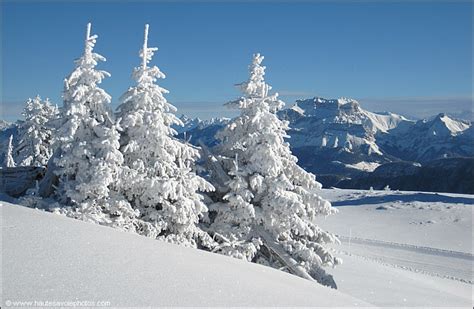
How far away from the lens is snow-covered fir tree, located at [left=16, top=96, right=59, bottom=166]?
2905 cm

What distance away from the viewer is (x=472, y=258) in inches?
1364

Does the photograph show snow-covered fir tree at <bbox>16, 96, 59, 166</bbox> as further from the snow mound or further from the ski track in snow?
the ski track in snow

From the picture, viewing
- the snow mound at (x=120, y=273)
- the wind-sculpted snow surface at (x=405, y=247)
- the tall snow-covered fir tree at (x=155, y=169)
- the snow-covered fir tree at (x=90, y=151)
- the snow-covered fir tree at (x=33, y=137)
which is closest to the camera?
the snow mound at (x=120, y=273)

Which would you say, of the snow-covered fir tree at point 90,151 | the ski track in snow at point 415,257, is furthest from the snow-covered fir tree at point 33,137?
the ski track in snow at point 415,257

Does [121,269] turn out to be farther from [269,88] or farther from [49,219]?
[269,88]

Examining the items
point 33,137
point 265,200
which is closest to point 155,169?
point 265,200

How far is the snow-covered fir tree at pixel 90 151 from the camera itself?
1285 centimetres

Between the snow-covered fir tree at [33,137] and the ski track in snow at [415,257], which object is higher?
the snow-covered fir tree at [33,137]

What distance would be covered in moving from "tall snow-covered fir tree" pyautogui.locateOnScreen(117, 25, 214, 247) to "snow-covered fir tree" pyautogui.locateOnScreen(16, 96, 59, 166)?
1683 cm

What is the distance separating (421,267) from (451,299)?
13171 millimetres

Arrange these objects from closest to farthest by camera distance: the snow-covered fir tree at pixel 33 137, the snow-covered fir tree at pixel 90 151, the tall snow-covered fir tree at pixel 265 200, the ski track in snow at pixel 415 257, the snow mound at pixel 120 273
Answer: the snow mound at pixel 120 273 < the snow-covered fir tree at pixel 90 151 < the tall snow-covered fir tree at pixel 265 200 < the snow-covered fir tree at pixel 33 137 < the ski track in snow at pixel 415 257

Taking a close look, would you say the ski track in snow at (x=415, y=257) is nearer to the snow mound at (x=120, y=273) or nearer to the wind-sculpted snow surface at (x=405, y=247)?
the wind-sculpted snow surface at (x=405, y=247)

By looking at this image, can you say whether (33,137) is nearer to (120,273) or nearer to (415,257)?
(120,273)

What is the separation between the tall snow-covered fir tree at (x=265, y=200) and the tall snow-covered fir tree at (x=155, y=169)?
1.32 meters
